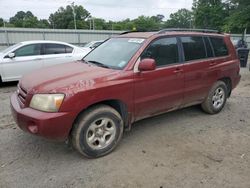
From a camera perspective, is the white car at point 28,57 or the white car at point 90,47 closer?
the white car at point 28,57

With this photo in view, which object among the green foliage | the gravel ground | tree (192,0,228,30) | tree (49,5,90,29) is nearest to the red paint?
the gravel ground

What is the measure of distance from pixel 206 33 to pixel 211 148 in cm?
244

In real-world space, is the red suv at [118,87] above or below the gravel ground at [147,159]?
above

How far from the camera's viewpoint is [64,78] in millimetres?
Answer: 3492

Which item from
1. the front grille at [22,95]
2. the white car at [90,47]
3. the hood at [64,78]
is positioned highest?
the white car at [90,47]

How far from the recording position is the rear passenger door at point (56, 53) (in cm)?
846

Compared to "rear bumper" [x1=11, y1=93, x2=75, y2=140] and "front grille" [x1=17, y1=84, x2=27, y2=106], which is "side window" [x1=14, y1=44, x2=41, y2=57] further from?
"rear bumper" [x1=11, y1=93, x2=75, y2=140]

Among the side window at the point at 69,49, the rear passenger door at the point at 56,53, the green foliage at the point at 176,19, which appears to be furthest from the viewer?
the green foliage at the point at 176,19

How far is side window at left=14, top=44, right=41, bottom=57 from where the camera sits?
26.2ft

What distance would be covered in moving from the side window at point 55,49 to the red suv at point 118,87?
4.32 m

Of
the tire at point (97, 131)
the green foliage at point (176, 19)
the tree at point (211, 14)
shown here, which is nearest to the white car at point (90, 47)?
the tire at point (97, 131)

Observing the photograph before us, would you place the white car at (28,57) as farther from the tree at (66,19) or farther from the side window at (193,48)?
the tree at (66,19)

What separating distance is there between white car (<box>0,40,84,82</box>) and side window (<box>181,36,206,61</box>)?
5232 mm

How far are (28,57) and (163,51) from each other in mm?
5381
